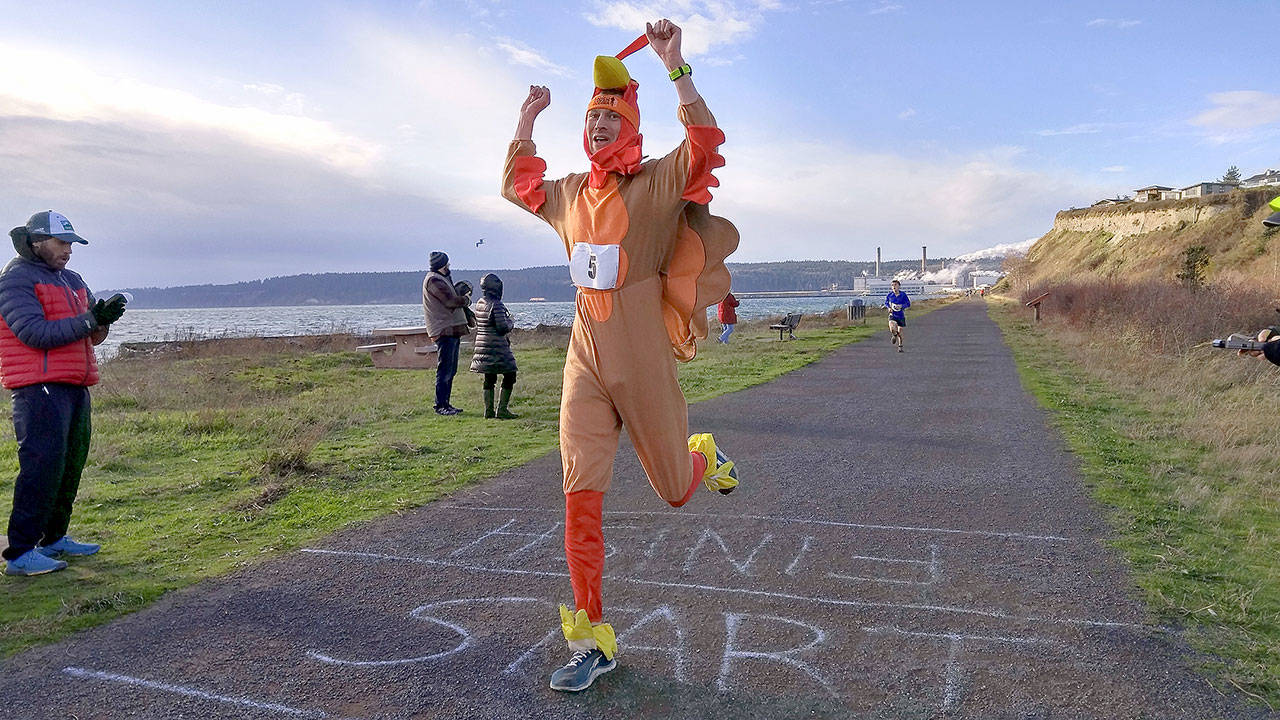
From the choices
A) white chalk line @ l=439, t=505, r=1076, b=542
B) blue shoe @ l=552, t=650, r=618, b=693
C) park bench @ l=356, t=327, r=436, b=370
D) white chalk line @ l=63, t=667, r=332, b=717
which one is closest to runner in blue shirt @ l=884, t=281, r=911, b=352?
park bench @ l=356, t=327, r=436, b=370

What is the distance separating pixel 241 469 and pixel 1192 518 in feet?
25.0

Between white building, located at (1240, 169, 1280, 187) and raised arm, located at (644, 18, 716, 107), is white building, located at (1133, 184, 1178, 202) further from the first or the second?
raised arm, located at (644, 18, 716, 107)

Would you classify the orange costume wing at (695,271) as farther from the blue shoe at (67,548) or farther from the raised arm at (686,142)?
the blue shoe at (67,548)

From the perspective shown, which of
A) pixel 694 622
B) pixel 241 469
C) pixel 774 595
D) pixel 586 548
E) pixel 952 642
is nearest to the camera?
pixel 586 548

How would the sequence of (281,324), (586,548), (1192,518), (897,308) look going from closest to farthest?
(586,548), (1192,518), (897,308), (281,324)

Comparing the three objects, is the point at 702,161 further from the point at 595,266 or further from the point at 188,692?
the point at 188,692

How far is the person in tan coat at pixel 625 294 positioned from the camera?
11.1 ft

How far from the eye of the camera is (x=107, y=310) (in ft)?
15.8

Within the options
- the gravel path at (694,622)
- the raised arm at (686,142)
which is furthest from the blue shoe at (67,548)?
the raised arm at (686,142)

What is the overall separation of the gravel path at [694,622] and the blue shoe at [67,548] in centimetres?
120

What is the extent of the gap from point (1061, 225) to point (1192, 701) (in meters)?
102

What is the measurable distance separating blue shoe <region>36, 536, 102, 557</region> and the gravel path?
1.20m

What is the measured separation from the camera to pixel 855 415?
10508 mm

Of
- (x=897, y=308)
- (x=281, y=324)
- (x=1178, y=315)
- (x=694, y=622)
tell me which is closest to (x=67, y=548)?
(x=694, y=622)
